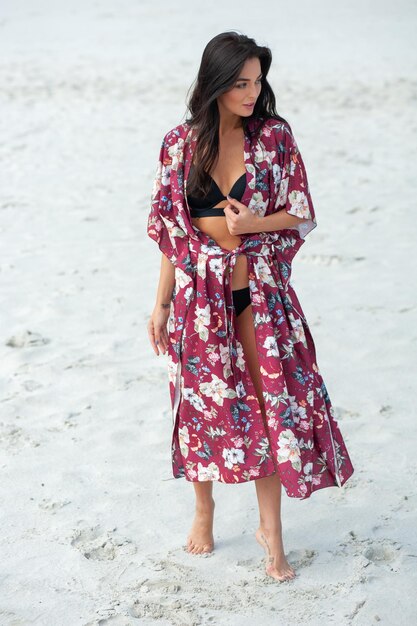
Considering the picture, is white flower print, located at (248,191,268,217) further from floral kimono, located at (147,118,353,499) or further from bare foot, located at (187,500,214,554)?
bare foot, located at (187,500,214,554)

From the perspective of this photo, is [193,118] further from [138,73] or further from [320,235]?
[138,73]

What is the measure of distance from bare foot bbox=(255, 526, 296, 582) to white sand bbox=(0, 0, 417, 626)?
4 centimetres

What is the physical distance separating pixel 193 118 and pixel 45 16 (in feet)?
45.6

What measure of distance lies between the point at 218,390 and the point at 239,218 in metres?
0.54

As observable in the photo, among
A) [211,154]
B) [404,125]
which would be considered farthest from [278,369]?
[404,125]

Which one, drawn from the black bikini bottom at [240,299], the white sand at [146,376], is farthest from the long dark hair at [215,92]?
the white sand at [146,376]

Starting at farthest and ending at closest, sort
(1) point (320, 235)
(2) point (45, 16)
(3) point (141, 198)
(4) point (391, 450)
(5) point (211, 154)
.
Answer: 1. (2) point (45, 16)
2. (3) point (141, 198)
3. (1) point (320, 235)
4. (4) point (391, 450)
5. (5) point (211, 154)

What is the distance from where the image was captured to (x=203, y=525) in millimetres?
3271

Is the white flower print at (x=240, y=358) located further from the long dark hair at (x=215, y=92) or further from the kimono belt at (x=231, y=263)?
the long dark hair at (x=215, y=92)

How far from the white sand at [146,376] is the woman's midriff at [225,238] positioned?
96cm

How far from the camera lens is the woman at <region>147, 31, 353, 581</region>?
115 inches

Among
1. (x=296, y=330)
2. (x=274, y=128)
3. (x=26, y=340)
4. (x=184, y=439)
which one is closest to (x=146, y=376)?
(x=26, y=340)

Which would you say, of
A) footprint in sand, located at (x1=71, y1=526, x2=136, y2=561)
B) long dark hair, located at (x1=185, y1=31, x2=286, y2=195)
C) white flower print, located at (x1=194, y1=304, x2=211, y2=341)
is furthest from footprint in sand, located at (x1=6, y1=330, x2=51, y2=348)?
long dark hair, located at (x1=185, y1=31, x2=286, y2=195)

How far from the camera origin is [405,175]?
7.82 metres
